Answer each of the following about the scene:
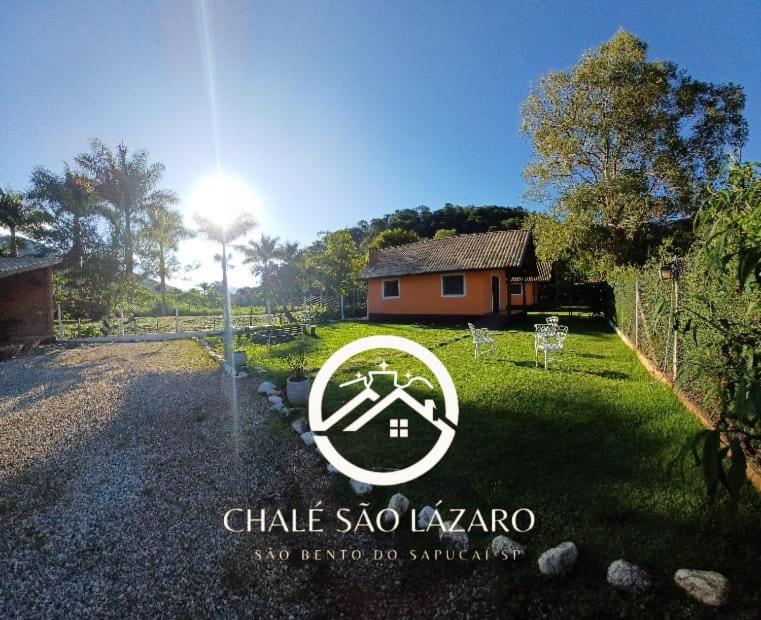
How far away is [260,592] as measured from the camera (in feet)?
8.35

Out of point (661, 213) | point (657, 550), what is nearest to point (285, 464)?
point (657, 550)

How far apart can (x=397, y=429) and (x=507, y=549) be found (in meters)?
2.36

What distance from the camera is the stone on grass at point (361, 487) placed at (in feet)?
11.8

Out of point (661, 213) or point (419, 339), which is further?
point (661, 213)

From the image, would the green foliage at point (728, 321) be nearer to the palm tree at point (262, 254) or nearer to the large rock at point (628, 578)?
the large rock at point (628, 578)

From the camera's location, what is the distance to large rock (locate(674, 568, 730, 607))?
2170 mm

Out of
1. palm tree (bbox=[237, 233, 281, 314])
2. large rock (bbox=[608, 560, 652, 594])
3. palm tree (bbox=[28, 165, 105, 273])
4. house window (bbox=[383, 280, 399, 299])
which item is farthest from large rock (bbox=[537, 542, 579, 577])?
palm tree (bbox=[237, 233, 281, 314])

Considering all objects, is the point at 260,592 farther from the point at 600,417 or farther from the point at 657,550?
the point at 600,417

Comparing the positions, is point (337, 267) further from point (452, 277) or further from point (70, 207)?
point (70, 207)

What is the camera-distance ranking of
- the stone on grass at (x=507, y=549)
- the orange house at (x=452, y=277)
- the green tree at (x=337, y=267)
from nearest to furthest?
the stone on grass at (x=507, y=549)
the orange house at (x=452, y=277)
the green tree at (x=337, y=267)

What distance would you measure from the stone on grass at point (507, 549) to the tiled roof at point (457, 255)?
14801mm

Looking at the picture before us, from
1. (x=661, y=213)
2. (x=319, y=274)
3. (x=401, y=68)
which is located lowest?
(x=319, y=274)

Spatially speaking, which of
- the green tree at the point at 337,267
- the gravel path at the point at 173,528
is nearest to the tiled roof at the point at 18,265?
the gravel path at the point at 173,528

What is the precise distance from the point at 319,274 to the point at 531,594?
2525 cm
